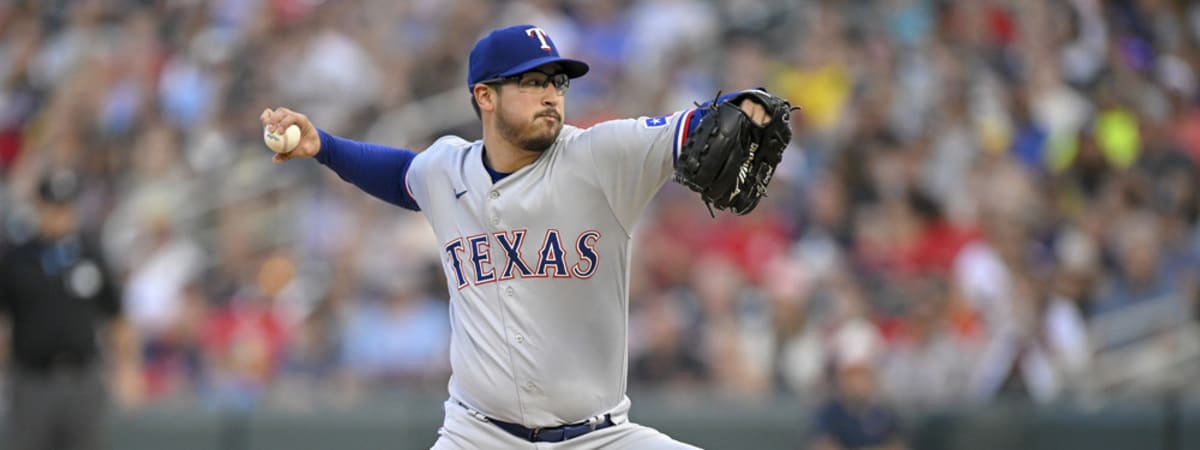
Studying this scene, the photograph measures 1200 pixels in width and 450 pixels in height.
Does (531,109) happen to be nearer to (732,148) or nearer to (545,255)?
(545,255)

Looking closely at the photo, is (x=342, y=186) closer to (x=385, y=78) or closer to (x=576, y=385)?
(x=385, y=78)

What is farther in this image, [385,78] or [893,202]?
[385,78]

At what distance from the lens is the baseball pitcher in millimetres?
5180

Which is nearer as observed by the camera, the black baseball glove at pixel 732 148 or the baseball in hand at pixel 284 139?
the black baseball glove at pixel 732 148

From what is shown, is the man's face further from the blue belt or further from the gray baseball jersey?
the blue belt

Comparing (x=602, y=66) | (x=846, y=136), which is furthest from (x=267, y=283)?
(x=846, y=136)

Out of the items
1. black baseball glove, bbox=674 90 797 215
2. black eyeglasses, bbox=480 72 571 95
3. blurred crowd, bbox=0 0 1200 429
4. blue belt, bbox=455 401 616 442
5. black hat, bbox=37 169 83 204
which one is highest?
blurred crowd, bbox=0 0 1200 429

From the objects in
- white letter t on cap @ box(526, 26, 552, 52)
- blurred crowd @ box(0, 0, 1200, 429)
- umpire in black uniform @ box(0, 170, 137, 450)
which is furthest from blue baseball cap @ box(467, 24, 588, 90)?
umpire in black uniform @ box(0, 170, 137, 450)

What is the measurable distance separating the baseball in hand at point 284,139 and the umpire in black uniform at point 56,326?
14.9ft

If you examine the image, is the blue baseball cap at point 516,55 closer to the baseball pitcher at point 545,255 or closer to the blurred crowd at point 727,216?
the baseball pitcher at point 545,255

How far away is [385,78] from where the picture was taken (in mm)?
13453

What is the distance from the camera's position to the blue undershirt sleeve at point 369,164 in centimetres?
570

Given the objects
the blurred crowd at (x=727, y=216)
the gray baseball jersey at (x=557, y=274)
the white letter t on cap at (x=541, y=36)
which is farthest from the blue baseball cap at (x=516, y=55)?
the blurred crowd at (x=727, y=216)

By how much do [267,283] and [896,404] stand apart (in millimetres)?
4264
